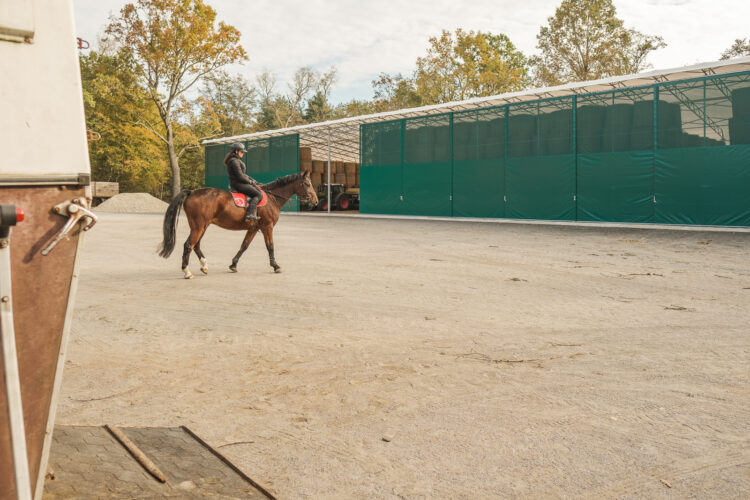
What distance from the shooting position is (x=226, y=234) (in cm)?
1923

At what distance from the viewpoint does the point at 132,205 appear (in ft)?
130

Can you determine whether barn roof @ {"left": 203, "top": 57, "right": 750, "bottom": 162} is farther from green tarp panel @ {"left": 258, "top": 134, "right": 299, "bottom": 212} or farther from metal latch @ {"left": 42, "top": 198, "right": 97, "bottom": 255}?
metal latch @ {"left": 42, "top": 198, "right": 97, "bottom": 255}

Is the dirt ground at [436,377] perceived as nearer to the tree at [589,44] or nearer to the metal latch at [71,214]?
the metal latch at [71,214]

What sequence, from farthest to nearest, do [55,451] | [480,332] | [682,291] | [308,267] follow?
[308,267]
[682,291]
[480,332]
[55,451]

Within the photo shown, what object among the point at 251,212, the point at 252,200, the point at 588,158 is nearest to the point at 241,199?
the point at 252,200

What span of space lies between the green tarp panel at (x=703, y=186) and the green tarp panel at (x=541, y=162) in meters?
3.33

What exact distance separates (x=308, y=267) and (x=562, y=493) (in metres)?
8.45

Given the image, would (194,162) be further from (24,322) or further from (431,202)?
(24,322)

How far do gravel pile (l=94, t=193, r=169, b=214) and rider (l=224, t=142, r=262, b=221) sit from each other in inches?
1198

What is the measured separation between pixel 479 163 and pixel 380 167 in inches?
240

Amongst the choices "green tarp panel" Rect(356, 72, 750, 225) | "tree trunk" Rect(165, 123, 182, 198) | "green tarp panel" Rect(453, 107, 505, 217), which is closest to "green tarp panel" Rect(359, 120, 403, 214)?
"green tarp panel" Rect(356, 72, 750, 225)

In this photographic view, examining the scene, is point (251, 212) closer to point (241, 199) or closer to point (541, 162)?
point (241, 199)

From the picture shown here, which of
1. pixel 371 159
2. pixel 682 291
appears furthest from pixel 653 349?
pixel 371 159

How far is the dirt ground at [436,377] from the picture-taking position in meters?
3.03
